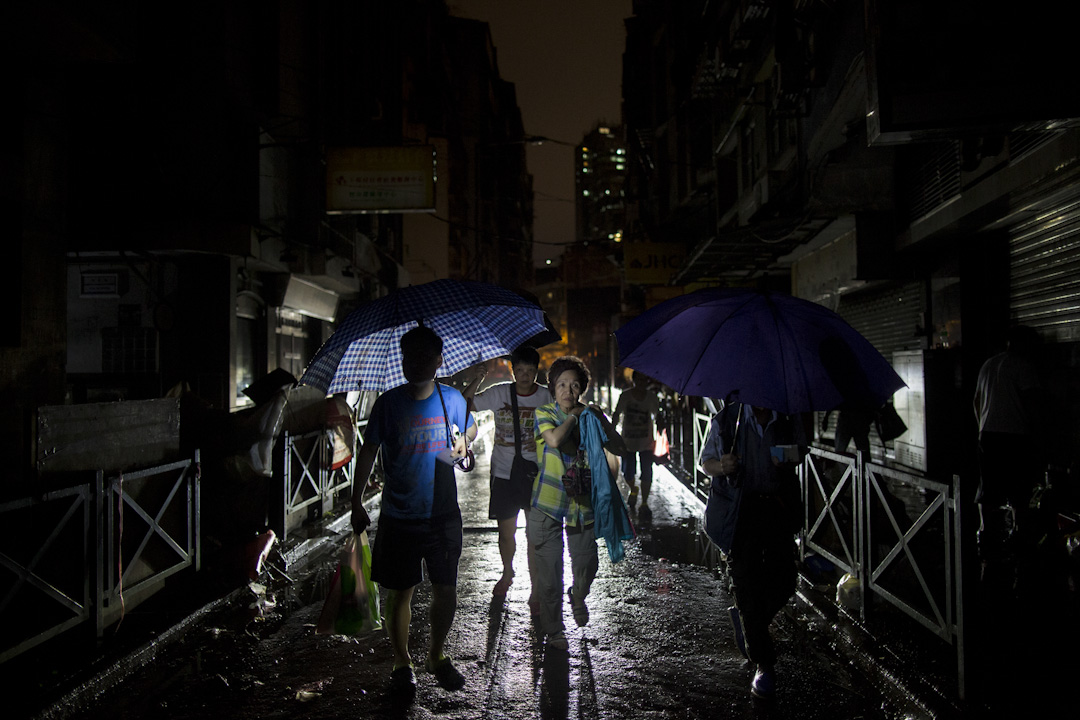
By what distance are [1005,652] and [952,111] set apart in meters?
3.84

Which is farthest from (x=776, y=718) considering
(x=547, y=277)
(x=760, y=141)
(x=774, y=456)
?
(x=547, y=277)

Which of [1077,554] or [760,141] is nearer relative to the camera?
[1077,554]

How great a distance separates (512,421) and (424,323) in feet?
3.41

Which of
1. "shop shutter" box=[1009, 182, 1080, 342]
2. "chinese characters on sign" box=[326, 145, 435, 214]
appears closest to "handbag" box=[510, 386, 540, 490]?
"shop shutter" box=[1009, 182, 1080, 342]

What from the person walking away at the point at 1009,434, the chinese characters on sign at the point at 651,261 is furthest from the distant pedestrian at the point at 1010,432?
the chinese characters on sign at the point at 651,261

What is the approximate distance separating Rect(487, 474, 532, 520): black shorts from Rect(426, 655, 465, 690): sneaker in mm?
1288

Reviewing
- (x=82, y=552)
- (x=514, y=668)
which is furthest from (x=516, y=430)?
(x=82, y=552)

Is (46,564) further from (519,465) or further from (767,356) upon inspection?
(767,356)

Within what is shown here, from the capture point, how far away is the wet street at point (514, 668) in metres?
3.79

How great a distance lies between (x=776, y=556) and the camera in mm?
3951

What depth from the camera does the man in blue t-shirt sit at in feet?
12.9

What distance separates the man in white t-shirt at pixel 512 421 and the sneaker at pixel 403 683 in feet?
4.87

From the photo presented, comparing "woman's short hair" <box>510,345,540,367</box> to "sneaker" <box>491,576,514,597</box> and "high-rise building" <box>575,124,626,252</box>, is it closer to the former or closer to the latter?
"sneaker" <box>491,576,514,597</box>

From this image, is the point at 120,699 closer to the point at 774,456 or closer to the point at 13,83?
the point at 774,456
